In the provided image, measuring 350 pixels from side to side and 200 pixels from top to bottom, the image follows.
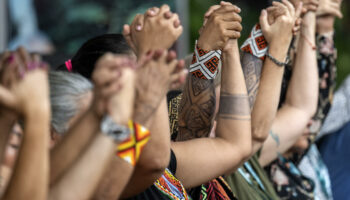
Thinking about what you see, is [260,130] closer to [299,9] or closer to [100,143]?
[299,9]

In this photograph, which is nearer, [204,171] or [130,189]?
[130,189]

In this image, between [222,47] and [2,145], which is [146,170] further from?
[222,47]

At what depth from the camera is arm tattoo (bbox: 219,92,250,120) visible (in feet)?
5.22

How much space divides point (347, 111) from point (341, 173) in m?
0.39

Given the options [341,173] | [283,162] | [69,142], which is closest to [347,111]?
[341,173]

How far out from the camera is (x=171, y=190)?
1256 millimetres

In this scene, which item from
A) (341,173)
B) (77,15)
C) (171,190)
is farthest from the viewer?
(77,15)

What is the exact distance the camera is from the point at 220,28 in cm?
156

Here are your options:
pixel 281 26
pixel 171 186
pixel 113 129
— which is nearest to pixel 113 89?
pixel 113 129

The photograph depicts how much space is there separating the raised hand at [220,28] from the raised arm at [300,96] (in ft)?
2.31

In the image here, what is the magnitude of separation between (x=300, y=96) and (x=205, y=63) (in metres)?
0.81

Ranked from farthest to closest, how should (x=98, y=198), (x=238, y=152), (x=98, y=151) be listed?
(x=238, y=152) < (x=98, y=198) < (x=98, y=151)

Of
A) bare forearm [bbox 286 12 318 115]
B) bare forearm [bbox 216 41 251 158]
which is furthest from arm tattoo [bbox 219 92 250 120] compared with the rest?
bare forearm [bbox 286 12 318 115]

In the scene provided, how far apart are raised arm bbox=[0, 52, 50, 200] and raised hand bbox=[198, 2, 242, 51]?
858 millimetres
